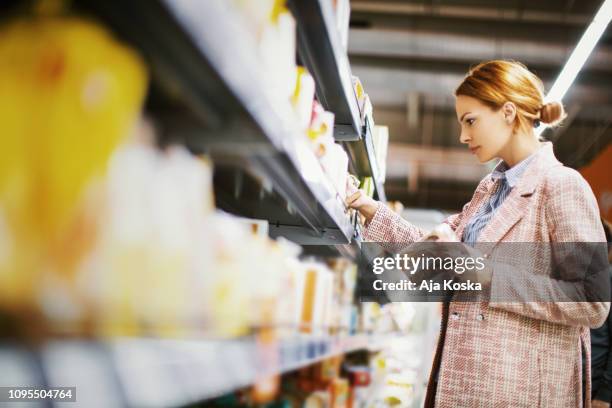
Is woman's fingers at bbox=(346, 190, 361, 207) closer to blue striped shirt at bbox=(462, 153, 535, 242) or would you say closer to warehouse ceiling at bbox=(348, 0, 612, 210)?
blue striped shirt at bbox=(462, 153, 535, 242)

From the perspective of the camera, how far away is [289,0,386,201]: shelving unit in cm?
148

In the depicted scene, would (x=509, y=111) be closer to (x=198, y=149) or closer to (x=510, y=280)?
(x=510, y=280)

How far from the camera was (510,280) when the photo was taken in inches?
57.8

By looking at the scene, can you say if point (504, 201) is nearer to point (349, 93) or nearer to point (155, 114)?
point (349, 93)

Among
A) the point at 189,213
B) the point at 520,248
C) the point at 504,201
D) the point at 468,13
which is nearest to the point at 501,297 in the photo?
the point at 520,248

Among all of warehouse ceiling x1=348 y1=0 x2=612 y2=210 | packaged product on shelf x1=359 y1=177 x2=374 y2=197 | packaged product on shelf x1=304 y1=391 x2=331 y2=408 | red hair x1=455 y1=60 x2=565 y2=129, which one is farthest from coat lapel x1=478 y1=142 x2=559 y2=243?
warehouse ceiling x1=348 y1=0 x2=612 y2=210

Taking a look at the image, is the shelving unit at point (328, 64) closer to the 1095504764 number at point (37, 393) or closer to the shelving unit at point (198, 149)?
the shelving unit at point (198, 149)

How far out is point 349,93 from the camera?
1.86 metres

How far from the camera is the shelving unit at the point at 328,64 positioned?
4.84 feet

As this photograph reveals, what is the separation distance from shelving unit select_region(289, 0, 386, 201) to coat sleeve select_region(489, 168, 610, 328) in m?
0.67

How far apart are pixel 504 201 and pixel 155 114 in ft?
3.42

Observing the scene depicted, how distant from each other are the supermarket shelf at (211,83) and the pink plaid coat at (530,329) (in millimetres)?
638

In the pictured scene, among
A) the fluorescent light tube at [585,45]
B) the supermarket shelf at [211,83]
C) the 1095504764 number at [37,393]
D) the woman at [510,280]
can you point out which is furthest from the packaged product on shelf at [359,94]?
the 1095504764 number at [37,393]

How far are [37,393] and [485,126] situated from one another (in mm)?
1408
